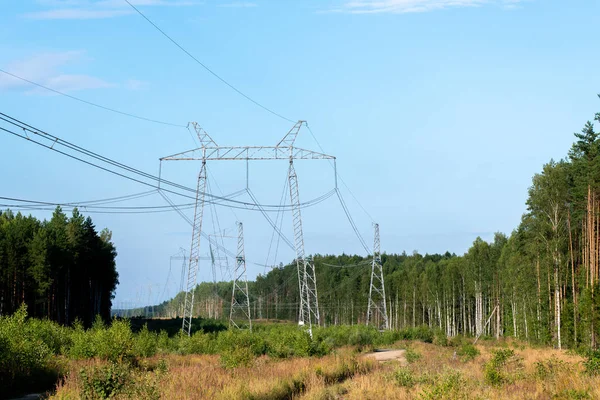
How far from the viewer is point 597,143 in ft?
187

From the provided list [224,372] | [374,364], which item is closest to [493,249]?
[374,364]

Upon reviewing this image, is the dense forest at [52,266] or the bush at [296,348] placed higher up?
the dense forest at [52,266]

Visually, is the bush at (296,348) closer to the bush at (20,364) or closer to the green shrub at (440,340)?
the bush at (20,364)

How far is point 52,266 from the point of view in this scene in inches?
2889

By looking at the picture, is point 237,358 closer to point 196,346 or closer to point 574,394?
point 574,394

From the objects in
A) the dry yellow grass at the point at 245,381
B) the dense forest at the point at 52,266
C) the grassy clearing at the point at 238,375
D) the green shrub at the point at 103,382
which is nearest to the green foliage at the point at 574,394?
the grassy clearing at the point at 238,375

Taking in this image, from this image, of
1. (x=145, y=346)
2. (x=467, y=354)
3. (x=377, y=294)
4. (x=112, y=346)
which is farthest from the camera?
(x=377, y=294)

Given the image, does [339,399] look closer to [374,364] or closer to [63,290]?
[374,364]

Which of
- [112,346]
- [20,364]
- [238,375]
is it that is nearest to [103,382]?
[238,375]

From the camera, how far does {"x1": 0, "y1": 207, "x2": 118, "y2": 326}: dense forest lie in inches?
2749

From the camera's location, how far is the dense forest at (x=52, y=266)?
229ft

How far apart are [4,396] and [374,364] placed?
18.2 meters

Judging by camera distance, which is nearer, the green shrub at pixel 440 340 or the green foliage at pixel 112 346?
the green foliage at pixel 112 346

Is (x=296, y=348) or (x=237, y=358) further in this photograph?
(x=296, y=348)
